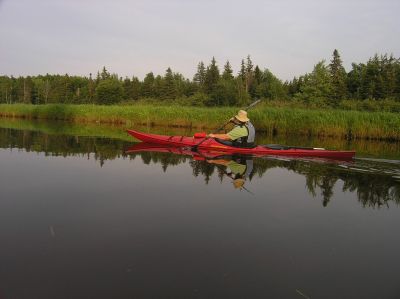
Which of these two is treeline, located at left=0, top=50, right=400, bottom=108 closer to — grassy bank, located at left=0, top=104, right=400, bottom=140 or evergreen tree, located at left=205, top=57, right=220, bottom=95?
evergreen tree, located at left=205, top=57, right=220, bottom=95

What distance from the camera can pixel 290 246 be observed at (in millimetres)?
3414

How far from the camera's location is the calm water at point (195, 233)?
103 inches

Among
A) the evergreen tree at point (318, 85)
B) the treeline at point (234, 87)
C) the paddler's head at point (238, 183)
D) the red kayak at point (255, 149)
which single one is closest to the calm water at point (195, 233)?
the paddler's head at point (238, 183)

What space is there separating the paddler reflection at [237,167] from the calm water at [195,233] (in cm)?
8

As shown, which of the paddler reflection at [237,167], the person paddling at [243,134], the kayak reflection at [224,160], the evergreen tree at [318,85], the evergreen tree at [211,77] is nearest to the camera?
the paddler reflection at [237,167]

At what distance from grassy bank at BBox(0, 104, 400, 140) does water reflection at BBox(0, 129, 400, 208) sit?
22.2 feet

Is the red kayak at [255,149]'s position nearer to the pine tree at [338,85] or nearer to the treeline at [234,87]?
the treeline at [234,87]

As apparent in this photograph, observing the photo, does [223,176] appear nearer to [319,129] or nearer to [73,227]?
[73,227]

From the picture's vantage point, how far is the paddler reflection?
20.5 ft

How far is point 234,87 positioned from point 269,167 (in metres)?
28.0

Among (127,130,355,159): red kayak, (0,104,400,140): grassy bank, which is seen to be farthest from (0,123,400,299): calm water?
(0,104,400,140): grassy bank

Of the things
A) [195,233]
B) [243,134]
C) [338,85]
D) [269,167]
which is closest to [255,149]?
[243,134]

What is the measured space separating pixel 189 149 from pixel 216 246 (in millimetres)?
7037

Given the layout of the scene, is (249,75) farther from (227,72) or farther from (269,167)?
(269,167)
